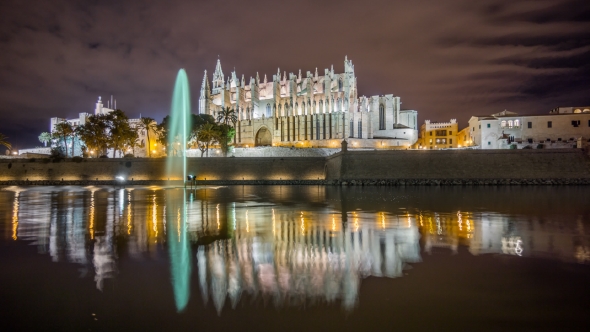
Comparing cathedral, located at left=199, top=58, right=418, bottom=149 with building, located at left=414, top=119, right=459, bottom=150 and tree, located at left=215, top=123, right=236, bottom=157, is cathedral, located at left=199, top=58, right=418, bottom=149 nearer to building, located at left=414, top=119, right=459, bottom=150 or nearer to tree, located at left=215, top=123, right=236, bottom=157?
building, located at left=414, top=119, right=459, bottom=150

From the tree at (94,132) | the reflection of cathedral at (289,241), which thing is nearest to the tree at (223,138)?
the tree at (94,132)

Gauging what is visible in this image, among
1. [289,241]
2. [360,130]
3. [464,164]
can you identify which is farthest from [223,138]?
[289,241]

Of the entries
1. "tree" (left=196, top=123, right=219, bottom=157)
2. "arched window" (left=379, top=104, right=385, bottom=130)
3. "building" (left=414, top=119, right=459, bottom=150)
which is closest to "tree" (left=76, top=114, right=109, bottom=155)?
"tree" (left=196, top=123, right=219, bottom=157)

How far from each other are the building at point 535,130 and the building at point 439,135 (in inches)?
805

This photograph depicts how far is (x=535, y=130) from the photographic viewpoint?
46375 mm

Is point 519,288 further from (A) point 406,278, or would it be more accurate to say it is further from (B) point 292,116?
(B) point 292,116

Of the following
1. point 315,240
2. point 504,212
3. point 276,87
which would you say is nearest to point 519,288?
point 315,240

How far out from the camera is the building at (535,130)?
147ft

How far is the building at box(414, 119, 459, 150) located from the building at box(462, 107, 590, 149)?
67.1ft

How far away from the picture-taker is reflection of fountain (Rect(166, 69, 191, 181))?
45.7 metres

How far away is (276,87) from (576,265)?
2758 inches

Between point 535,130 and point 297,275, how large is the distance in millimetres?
50261

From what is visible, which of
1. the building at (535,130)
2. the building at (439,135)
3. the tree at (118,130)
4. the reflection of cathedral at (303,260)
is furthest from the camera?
the building at (439,135)

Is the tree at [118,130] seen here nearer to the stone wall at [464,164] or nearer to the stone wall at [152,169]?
the stone wall at [152,169]
